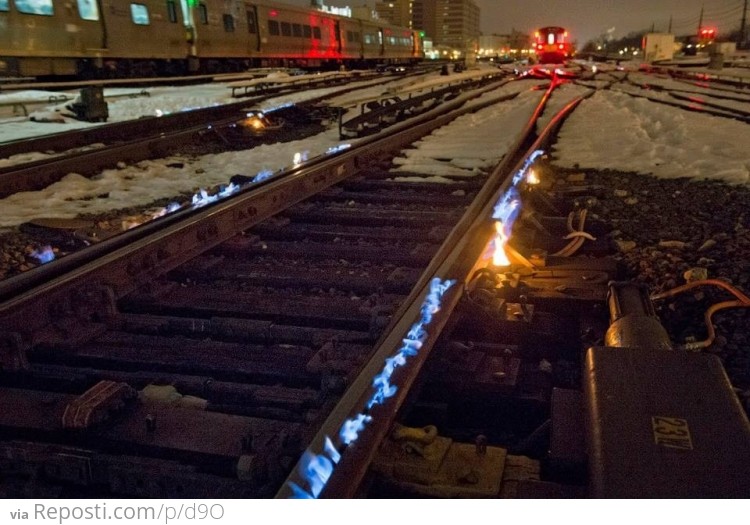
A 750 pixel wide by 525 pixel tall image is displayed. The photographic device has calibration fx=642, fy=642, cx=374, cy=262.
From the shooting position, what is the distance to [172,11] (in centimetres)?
2041

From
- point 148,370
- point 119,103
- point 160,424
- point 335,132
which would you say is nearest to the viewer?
point 160,424

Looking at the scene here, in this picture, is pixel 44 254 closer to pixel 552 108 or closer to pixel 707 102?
pixel 552 108

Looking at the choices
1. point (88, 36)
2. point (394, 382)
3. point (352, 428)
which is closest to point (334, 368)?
point (394, 382)

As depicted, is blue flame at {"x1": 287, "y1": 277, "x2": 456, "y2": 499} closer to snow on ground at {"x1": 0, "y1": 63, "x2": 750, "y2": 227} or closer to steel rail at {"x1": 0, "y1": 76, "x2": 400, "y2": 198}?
snow on ground at {"x1": 0, "y1": 63, "x2": 750, "y2": 227}

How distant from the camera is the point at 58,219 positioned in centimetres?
537

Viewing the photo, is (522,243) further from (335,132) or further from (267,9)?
(267,9)

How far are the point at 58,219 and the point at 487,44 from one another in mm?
159790

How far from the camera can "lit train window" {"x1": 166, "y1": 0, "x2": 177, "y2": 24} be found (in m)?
20.2

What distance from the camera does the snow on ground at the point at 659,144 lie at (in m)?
7.30

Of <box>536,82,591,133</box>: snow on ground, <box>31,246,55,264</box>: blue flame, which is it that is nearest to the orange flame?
<box>31,246,55,264</box>: blue flame

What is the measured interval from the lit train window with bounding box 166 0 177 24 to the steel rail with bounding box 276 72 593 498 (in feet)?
63.0

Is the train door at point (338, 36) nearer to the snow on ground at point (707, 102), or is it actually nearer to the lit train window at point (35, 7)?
the snow on ground at point (707, 102)

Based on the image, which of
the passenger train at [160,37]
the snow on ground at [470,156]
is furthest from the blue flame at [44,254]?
the passenger train at [160,37]

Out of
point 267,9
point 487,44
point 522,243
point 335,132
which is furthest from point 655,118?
point 487,44
